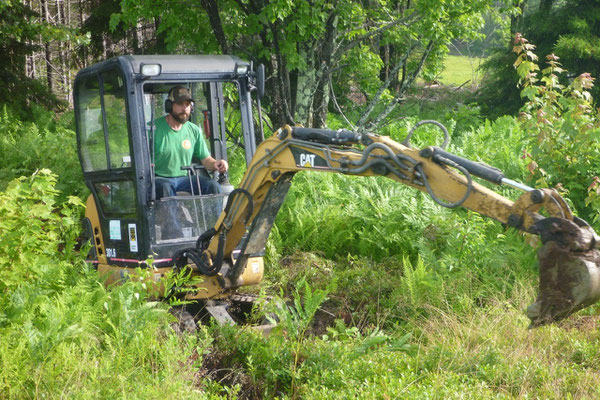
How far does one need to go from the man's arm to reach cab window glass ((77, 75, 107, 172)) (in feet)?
3.28

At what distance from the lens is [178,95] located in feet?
22.6

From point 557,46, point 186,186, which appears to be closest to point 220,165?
point 186,186

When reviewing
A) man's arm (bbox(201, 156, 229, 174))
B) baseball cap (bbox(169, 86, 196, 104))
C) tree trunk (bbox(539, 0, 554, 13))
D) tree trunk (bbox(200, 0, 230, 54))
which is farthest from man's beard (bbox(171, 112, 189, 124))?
tree trunk (bbox(539, 0, 554, 13))

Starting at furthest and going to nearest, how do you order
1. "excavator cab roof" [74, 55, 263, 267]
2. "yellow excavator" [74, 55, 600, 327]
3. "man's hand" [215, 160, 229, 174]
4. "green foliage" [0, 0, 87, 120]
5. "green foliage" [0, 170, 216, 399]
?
"green foliage" [0, 0, 87, 120] < "man's hand" [215, 160, 229, 174] < "excavator cab roof" [74, 55, 263, 267] < "yellow excavator" [74, 55, 600, 327] < "green foliage" [0, 170, 216, 399]

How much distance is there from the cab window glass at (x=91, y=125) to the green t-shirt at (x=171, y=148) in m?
0.55

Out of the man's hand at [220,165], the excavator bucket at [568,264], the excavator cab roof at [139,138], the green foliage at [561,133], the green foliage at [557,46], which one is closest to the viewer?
the excavator bucket at [568,264]

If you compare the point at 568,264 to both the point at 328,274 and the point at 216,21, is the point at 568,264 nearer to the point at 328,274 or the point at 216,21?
the point at 328,274

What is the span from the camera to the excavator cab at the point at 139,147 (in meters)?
6.50

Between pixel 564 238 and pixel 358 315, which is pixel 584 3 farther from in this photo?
pixel 564 238

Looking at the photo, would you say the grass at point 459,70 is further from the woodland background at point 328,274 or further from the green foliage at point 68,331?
the green foliage at point 68,331

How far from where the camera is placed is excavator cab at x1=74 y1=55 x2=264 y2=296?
650cm

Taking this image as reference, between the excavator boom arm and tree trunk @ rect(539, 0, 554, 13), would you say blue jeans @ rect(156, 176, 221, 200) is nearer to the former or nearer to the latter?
the excavator boom arm

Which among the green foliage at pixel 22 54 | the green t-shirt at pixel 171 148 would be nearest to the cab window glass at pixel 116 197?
the green t-shirt at pixel 171 148

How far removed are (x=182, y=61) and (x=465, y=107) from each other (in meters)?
14.9
